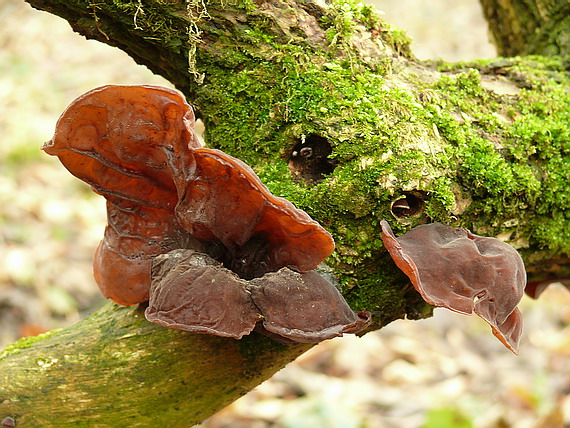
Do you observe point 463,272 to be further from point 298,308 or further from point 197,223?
point 197,223

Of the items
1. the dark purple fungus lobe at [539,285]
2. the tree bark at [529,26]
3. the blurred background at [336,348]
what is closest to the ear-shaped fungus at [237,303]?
the dark purple fungus lobe at [539,285]

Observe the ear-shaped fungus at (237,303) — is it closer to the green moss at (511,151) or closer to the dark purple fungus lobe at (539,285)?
the green moss at (511,151)

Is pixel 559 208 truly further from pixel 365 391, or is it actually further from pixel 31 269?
pixel 31 269

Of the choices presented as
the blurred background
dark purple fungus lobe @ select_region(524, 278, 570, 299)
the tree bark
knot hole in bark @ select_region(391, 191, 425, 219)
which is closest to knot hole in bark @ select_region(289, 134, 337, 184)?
knot hole in bark @ select_region(391, 191, 425, 219)

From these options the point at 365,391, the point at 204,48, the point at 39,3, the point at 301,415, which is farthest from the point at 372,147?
the point at 365,391

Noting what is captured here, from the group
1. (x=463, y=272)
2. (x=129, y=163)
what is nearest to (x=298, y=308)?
(x=463, y=272)

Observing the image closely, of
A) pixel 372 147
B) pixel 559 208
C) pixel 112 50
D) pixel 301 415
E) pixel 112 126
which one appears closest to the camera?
pixel 112 126
